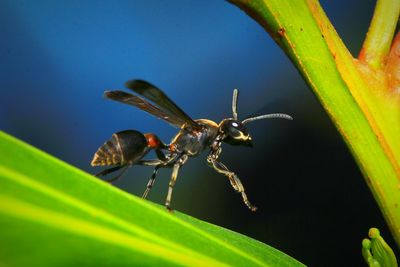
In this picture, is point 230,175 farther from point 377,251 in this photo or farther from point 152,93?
point 377,251

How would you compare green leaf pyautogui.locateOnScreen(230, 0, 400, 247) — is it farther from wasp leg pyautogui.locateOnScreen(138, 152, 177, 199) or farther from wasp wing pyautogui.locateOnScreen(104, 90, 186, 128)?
wasp leg pyautogui.locateOnScreen(138, 152, 177, 199)

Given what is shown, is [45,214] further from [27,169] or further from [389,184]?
[389,184]

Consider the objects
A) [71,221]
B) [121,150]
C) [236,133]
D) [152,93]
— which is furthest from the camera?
[236,133]

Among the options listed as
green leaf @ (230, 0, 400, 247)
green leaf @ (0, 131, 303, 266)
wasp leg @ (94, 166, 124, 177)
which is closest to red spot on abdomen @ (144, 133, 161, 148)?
wasp leg @ (94, 166, 124, 177)

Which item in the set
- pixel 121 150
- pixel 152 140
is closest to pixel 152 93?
pixel 121 150

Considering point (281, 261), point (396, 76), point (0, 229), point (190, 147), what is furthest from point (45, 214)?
point (190, 147)
